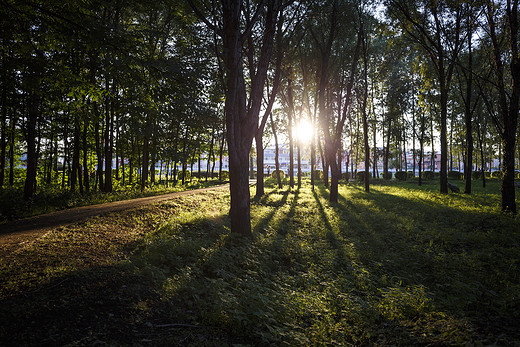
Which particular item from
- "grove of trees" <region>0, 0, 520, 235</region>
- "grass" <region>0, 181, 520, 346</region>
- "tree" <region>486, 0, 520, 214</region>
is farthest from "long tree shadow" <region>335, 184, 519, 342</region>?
"grove of trees" <region>0, 0, 520, 235</region>

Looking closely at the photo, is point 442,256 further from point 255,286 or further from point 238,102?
point 238,102

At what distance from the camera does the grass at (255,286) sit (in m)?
3.19

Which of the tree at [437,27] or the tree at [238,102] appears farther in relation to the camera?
the tree at [437,27]

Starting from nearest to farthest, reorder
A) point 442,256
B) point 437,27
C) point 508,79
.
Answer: point 442,256 < point 508,79 < point 437,27

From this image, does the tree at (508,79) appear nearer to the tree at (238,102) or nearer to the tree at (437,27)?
the tree at (437,27)

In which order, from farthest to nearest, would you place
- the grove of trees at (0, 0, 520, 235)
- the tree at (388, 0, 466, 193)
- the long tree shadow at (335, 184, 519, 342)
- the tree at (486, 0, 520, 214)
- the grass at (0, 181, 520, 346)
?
the tree at (388, 0, 466, 193), the tree at (486, 0, 520, 214), the grove of trees at (0, 0, 520, 235), the long tree shadow at (335, 184, 519, 342), the grass at (0, 181, 520, 346)

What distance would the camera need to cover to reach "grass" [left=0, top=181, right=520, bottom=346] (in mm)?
3193

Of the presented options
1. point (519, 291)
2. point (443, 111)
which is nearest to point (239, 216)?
point (519, 291)

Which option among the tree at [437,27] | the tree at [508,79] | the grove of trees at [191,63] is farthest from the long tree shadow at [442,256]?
the tree at [437,27]

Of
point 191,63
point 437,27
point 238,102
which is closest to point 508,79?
point 437,27

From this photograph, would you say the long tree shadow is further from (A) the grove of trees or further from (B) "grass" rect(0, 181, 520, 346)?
(A) the grove of trees

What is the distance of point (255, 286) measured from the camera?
4.52 metres

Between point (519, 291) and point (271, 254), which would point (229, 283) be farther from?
point (519, 291)

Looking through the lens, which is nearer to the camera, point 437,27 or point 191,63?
point 191,63
